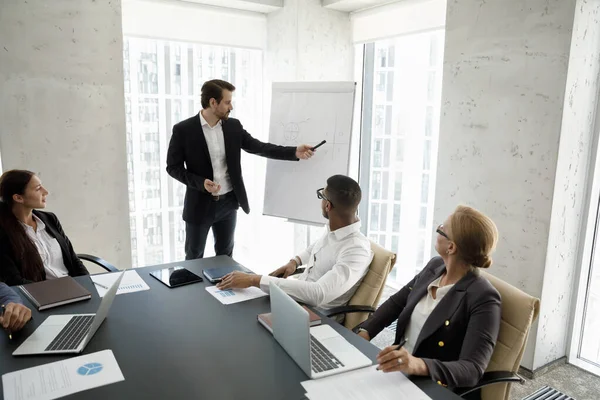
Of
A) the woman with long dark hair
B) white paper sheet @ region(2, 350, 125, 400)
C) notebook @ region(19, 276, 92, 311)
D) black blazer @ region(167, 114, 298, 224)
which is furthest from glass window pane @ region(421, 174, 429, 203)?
white paper sheet @ region(2, 350, 125, 400)

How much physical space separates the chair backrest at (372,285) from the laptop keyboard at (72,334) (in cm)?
113

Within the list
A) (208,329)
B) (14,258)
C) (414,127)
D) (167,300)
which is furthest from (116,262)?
(414,127)

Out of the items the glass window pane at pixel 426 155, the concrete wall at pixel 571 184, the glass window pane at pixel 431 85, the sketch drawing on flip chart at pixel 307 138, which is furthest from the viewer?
the glass window pane at pixel 426 155

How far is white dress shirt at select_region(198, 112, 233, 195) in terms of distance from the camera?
10.7ft

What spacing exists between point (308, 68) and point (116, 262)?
7.59 feet

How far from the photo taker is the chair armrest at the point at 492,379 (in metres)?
1.55

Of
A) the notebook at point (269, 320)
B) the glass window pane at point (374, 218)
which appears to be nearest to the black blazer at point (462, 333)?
the notebook at point (269, 320)

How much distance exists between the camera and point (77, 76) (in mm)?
3217

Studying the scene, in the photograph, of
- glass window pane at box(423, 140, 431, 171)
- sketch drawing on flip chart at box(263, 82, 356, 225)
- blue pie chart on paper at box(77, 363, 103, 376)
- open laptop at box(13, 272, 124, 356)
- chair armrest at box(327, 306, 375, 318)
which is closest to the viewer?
blue pie chart on paper at box(77, 363, 103, 376)

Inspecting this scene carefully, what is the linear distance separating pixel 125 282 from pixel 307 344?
1.19m

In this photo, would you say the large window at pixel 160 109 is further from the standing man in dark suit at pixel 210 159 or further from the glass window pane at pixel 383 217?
the glass window pane at pixel 383 217

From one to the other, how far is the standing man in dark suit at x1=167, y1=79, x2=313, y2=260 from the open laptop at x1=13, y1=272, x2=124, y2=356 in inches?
57.9

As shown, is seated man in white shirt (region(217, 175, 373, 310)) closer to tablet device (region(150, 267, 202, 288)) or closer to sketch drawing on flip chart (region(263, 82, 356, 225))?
tablet device (region(150, 267, 202, 288))

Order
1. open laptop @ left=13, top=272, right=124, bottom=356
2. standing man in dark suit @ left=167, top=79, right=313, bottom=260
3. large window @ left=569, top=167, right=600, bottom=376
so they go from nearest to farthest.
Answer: open laptop @ left=13, top=272, right=124, bottom=356 < large window @ left=569, top=167, right=600, bottom=376 < standing man in dark suit @ left=167, top=79, right=313, bottom=260
